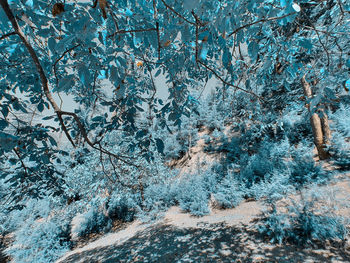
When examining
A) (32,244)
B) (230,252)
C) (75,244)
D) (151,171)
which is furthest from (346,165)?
(32,244)

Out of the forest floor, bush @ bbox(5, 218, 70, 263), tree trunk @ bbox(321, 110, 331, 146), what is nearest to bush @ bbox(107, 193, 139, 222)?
the forest floor

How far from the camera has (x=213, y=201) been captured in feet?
15.6

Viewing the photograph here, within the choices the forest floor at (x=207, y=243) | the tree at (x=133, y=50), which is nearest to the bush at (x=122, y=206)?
the forest floor at (x=207, y=243)

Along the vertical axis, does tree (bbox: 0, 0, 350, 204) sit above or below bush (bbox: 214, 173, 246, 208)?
above

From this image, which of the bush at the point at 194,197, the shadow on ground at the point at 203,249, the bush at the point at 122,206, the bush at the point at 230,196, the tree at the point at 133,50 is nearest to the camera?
the tree at the point at 133,50

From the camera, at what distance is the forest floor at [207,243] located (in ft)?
7.31

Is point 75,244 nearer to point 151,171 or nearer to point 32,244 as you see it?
point 32,244

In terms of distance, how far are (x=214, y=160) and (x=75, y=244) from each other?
644 cm

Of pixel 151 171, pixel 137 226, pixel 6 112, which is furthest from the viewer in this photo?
pixel 151 171

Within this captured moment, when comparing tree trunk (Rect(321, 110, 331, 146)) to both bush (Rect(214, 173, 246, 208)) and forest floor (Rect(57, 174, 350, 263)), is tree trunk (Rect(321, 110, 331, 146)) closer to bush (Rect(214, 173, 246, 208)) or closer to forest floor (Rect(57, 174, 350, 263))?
forest floor (Rect(57, 174, 350, 263))

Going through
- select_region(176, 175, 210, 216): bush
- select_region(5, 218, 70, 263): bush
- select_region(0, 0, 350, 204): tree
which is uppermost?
select_region(0, 0, 350, 204): tree

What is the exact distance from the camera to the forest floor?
223 cm

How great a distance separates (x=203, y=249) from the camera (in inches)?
110

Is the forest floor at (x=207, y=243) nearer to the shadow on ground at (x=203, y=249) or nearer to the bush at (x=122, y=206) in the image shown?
the shadow on ground at (x=203, y=249)
